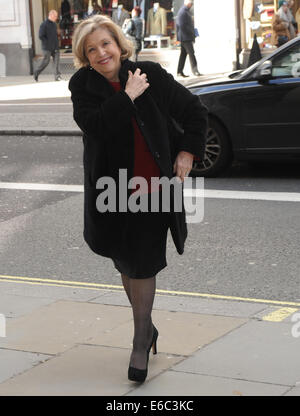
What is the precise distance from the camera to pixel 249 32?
25.2 meters

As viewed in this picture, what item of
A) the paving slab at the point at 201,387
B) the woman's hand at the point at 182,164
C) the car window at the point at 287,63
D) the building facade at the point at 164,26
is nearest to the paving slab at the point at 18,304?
the paving slab at the point at 201,387

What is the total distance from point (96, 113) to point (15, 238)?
3.88m

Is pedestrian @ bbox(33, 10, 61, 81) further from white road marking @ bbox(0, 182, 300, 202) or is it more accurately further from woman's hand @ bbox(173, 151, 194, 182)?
woman's hand @ bbox(173, 151, 194, 182)

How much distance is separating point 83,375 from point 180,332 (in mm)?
829

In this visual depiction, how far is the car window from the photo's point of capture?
33.6 ft

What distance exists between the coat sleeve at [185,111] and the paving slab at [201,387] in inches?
44.1

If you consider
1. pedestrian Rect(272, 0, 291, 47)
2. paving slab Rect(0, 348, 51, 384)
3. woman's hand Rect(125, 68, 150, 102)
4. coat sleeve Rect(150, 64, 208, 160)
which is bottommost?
paving slab Rect(0, 348, 51, 384)

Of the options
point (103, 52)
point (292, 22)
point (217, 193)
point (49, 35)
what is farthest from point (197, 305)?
point (49, 35)

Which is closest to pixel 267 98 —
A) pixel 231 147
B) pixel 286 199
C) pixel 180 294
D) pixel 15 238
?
pixel 231 147

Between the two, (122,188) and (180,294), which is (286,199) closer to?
(180,294)

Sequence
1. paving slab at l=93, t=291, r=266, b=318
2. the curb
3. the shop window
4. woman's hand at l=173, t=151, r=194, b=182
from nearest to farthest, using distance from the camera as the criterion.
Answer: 1. woman's hand at l=173, t=151, r=194, b=182
2. paving slab at l=93, t=291, r=266, b=318
3. the curb
4. the shop window

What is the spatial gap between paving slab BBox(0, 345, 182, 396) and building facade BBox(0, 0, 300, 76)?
20.3 metres

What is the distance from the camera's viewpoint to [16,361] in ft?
16.1

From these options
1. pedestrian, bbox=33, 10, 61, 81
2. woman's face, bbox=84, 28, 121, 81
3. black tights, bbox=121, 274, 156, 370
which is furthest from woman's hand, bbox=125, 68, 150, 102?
pedestrian, bbox=33, 10, 61, 81
